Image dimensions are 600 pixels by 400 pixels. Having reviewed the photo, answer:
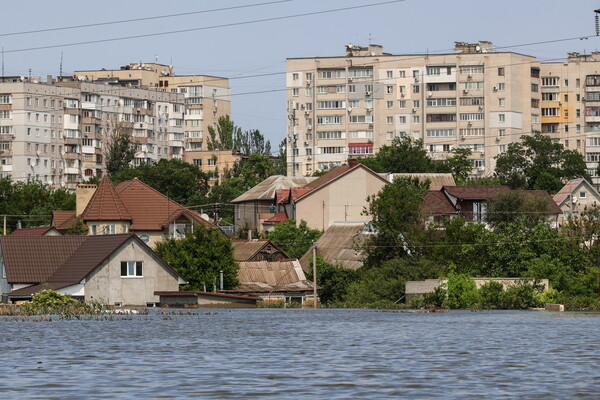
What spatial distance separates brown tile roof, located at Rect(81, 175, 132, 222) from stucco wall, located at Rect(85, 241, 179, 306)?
19.6m

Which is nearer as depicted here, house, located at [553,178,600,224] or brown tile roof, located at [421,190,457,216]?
brown tile roof, located at [421,190,457,216]

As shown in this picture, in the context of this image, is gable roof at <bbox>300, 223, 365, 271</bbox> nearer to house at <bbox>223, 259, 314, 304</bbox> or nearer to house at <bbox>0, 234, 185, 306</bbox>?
house at <bbox>223, 259, 314, 304</bbox>

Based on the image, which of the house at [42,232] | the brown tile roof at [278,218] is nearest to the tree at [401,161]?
the brown tile roof at [278,218]

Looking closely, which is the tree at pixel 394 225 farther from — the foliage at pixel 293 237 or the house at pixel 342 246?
the foliage at pixel 293 237

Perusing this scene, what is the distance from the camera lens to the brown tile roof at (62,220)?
114 metres

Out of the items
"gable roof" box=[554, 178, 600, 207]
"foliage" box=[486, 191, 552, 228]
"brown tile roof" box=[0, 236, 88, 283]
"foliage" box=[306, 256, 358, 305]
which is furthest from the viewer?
"gable roof" box=[554, 178, 600, 207]

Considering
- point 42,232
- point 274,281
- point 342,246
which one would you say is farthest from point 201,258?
point 42,232

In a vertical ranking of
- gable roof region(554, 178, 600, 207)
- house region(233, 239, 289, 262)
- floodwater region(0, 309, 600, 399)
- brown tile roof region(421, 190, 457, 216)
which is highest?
gable roof region(554, 178, 600, 207)

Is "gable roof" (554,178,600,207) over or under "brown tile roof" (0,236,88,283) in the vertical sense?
over

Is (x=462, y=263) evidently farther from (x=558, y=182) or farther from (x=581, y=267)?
(x=558, y=182)

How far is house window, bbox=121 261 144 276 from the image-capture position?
8903 centimetres

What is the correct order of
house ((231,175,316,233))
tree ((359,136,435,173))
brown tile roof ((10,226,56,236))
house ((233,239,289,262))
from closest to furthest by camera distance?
house ((233,239,289,262)) < brown tile roof ((10,226,56,236)) < house ((231,175,316,233)) < tree ((359,136,435,173))

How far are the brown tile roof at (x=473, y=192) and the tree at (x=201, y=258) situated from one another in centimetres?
3726

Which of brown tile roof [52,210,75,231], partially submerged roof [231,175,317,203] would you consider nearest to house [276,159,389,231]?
partially submerged roof [231,175,317,203]
